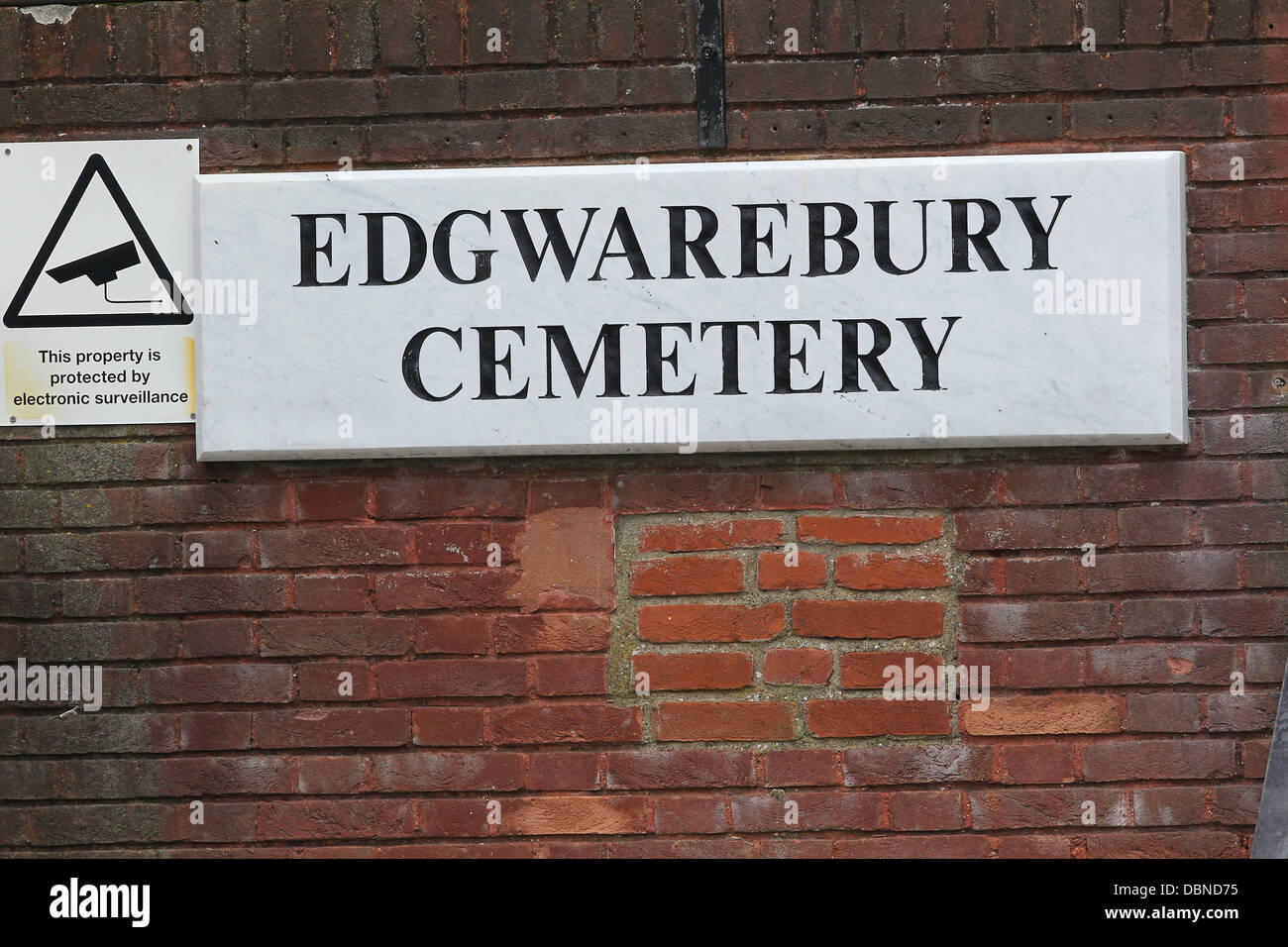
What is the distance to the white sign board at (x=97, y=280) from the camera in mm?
2482

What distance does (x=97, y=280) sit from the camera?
8.14ft

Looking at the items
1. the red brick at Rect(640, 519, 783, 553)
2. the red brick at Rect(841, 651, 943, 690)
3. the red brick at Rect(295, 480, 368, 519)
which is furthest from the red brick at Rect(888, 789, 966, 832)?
the red brick at Rect(295, 480, 368, 519)

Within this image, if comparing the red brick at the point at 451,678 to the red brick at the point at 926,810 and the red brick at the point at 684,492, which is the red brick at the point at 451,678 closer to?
the red brick at the point at 684,492

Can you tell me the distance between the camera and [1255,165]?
2.42 metres

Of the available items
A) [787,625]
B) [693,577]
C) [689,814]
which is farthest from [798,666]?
[689,814]

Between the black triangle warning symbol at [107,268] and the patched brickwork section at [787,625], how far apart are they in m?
1.23

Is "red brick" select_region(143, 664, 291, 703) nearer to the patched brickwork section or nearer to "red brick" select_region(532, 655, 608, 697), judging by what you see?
"red brick" select_region(532, 655, 608, 697)

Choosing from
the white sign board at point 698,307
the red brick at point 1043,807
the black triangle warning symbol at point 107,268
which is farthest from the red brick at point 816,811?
the black triangle warning symbol at point 107,268

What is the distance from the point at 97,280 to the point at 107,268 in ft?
0.12

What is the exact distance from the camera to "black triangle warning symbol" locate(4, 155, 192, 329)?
2480 millimetres

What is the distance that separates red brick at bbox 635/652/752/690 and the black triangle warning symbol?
4.32ft
